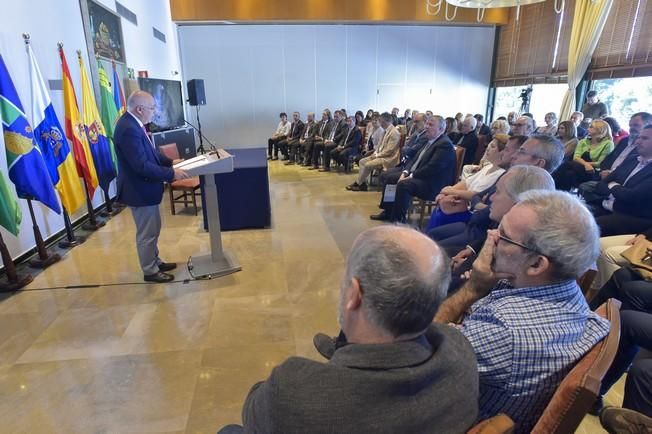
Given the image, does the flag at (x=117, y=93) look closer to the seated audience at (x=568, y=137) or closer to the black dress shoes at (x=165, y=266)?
the black dress shoes at (x=165, y=266)

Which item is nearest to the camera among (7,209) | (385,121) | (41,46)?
(7,209)

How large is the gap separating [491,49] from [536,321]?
38.2 feet

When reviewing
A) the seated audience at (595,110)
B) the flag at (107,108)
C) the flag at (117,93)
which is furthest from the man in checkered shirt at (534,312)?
the seated audience at (595,110)

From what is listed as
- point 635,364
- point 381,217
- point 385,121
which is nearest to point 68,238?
point 381,217

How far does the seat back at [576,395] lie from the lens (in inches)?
32.0

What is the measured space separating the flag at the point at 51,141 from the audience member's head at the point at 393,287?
368cm

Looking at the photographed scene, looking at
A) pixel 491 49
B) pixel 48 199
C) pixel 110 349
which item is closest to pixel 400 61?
pixel 491 49

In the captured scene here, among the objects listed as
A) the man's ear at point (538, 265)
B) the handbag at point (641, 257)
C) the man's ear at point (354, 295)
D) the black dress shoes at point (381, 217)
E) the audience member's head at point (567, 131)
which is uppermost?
the audience member's head at point (567, 131)

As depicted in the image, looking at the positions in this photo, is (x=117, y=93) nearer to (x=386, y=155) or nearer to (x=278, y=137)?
(x=386, y=155)

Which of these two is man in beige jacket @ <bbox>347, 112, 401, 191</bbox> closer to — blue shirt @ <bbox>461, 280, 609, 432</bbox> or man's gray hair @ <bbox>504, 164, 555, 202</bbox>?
man's gray hair @ <bbox>504, 164, 555, 202</bbox>

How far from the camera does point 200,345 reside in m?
2.30

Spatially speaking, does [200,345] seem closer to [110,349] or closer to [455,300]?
[110,349]

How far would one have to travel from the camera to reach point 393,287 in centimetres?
77

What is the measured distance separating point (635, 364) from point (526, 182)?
0.88 m
